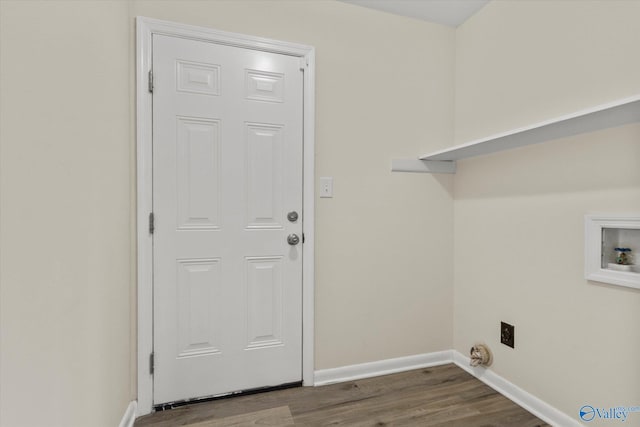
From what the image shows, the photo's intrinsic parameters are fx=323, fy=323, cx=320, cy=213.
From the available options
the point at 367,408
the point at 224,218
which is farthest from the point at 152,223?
the point at 367,408

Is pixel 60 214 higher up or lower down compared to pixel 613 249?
higher up

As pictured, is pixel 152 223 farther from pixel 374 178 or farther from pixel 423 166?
pixel 423 166

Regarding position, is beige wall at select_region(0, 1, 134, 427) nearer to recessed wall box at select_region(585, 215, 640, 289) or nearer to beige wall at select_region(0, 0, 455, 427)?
beige wall at select_region(0, 0, 455, 427)

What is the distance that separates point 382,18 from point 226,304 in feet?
6.52

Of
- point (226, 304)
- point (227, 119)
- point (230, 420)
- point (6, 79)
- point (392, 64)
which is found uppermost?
point (392, 64)

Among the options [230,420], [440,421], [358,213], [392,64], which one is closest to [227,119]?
[358,213]

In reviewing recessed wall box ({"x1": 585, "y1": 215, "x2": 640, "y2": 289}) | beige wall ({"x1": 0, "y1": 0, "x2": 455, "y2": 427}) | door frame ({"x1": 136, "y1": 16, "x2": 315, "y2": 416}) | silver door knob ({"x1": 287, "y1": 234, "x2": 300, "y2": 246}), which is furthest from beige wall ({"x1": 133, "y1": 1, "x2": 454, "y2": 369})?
recessed wall box ({"x1": 585, "y1": 215, "x2": 640, "y2": 289})

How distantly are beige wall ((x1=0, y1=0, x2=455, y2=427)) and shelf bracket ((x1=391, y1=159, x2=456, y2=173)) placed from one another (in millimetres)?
52

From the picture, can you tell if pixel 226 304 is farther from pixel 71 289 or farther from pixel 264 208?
pixel 71 289

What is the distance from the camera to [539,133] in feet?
4.97

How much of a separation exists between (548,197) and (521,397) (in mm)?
1062

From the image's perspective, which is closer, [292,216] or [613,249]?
[613,249]

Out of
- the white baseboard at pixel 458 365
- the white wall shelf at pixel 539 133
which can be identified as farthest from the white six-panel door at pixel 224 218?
the white wall shelf at pixel 539 133

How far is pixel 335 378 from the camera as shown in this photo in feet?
6.40
